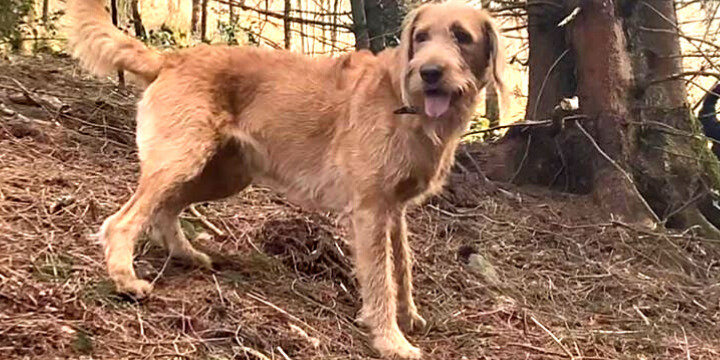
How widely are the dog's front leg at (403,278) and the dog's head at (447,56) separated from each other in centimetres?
73

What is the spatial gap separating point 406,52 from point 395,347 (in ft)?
4.74

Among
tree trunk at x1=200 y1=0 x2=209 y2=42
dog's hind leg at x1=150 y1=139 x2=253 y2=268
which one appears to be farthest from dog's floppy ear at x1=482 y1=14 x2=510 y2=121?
tree trunk at x1=200 y1=0 x2=209 y2=42

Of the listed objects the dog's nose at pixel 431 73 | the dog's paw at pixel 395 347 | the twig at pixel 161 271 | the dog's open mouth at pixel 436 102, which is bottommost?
the dog's paw at pixel 395 347

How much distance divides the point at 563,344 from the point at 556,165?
354 centimetres

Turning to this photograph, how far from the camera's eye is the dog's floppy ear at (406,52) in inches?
182

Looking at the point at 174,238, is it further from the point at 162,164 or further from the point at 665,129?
the point at 665,129

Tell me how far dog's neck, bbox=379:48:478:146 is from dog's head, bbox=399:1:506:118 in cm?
4

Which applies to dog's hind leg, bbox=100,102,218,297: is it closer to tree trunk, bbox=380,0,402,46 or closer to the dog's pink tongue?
the dog's pink tongue

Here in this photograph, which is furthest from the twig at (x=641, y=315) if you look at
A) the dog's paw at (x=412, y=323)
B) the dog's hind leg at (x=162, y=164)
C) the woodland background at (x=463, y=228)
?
the dog's hind leg at (x=162, y=164)

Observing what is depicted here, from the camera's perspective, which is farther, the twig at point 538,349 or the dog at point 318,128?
the twig at point 538,349

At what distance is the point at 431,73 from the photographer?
14.6 ft

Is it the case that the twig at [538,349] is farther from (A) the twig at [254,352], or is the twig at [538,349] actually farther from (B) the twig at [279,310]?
(A) the twig at [254,352]

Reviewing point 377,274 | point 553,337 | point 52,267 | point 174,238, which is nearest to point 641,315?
point 553,337

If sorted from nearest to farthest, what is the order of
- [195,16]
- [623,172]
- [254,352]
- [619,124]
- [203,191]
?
[254,352]
[203,191]
[623,172]
[619,124]
[195,16]
